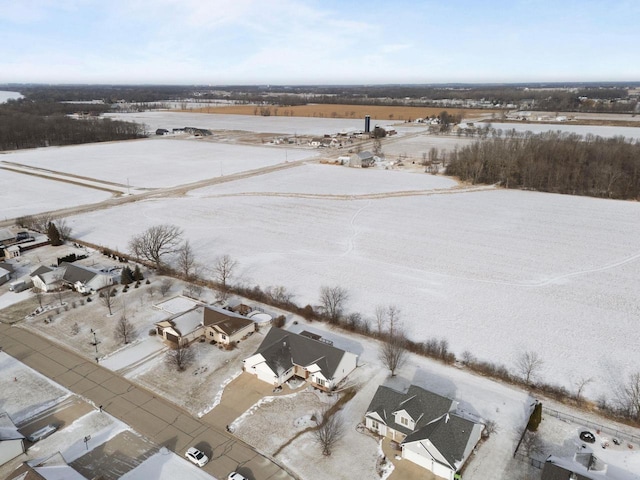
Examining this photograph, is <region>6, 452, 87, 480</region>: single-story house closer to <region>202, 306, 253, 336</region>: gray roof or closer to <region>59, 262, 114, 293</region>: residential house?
<region>202, 306, 253, 336</region>: gray roof

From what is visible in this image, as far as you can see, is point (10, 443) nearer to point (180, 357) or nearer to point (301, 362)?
point (180, 357)

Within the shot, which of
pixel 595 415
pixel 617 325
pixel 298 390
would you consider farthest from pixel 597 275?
pixel 298 390

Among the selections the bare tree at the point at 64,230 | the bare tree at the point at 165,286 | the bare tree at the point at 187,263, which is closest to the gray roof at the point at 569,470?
the bare tree at the point at 165,286

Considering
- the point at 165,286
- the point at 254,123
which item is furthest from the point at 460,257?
the point at 254,123

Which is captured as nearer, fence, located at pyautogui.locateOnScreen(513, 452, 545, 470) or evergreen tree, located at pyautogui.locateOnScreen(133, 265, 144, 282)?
fence, located at pyautogui.locateOnScreen(513, 452, 545, 470)

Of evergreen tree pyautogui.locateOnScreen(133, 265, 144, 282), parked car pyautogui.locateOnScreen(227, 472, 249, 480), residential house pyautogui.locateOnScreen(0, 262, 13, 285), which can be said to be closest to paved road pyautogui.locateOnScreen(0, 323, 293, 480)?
parked car pyautogui.locateOnScreen(227, 472, 249, 480)
